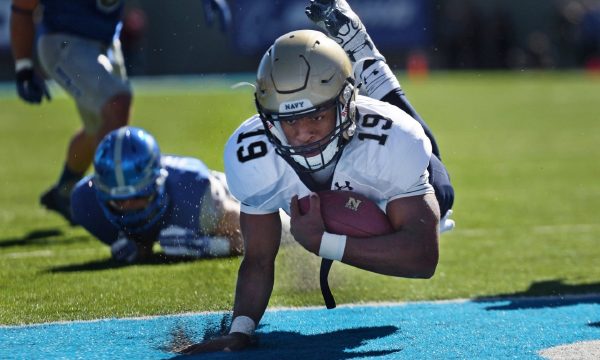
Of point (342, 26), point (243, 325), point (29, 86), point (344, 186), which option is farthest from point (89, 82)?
point (243, 325)

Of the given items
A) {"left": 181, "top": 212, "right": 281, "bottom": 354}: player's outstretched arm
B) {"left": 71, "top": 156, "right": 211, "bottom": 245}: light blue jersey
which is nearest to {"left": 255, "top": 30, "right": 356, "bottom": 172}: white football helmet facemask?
{"left": 181, "top": 212, "right": 281, "bottom": 354}: player's outstretched arm

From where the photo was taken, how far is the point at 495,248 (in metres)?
6.17

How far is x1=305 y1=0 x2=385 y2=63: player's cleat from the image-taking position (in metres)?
5.05

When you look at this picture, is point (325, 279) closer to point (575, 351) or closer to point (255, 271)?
point (255, 271)

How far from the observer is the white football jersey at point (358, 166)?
382 cm

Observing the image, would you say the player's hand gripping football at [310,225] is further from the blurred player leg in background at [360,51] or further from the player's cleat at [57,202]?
the player's cleat at [57,202]

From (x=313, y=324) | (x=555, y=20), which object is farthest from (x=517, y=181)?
(x=555, y=20)

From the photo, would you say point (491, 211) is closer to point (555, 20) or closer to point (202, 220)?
point (202, 220)

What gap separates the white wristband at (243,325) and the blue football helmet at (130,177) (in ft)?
5.69

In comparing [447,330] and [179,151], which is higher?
[447,330]

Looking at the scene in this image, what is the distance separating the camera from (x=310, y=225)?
368cm

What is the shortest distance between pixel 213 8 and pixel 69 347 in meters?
3.21

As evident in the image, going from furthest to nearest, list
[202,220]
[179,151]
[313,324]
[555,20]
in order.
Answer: [555,20] → [179,151] → [202,220] → [313,324]

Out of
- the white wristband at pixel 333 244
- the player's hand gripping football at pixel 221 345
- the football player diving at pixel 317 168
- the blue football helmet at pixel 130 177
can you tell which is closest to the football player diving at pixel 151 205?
the blue football helmet at pixel 130 177
